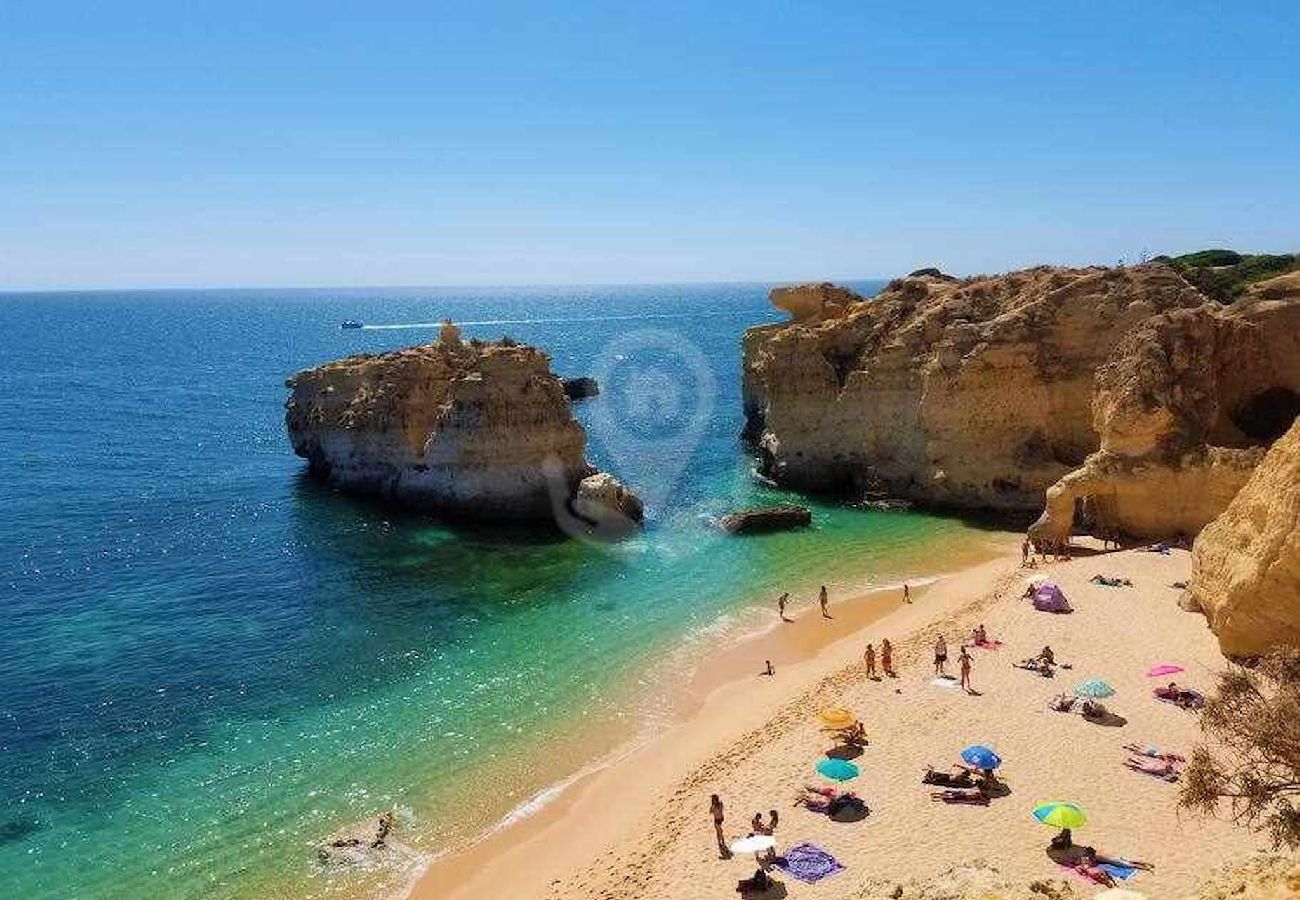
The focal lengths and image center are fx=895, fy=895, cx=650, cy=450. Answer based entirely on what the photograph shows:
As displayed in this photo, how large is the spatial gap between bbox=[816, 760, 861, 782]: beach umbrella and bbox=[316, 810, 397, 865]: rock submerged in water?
28.4 ft

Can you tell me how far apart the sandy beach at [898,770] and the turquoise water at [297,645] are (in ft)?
5.94

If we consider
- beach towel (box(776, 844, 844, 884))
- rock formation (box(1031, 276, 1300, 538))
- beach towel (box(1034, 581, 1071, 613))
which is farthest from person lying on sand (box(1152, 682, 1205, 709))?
rock formation (box(1031, 276, 1300, 538))

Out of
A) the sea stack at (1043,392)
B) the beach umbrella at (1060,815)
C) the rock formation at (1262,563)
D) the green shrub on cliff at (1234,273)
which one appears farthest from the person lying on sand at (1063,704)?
the green shrub on cliff at (1234,273)

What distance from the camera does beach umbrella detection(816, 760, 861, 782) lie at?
691 inches

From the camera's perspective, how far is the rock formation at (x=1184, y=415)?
97.8ft

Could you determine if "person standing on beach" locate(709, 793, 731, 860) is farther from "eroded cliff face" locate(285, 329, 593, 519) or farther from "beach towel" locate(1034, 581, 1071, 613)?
"eroded cliff face" locate(285, 329, 593, 519)

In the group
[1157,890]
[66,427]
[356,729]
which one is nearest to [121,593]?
[356,729]

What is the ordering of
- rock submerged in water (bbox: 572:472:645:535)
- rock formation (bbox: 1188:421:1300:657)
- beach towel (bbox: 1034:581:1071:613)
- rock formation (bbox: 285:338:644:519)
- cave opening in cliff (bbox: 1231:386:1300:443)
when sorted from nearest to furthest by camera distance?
rock formation (bbox: 1188:421:1300:657), beach towel (bbox: 1034:581:1071:613), cave opening in cliff (bbox: 1231:386:1300:443), rock submerged in water (bbox: 572:472:645:535), rock formation (bbox: 285:338:644:519)

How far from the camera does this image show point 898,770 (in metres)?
17.9

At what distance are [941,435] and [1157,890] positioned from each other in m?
27.6

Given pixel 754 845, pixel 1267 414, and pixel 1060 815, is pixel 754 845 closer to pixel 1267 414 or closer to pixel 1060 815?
pixel 1060 815

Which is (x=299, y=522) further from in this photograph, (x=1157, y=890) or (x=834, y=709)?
(x=1157, y=890)

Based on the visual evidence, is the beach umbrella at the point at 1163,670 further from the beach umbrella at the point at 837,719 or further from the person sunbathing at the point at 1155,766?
the beach umbrella at the point at 837,719

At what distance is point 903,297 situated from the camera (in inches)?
1768
